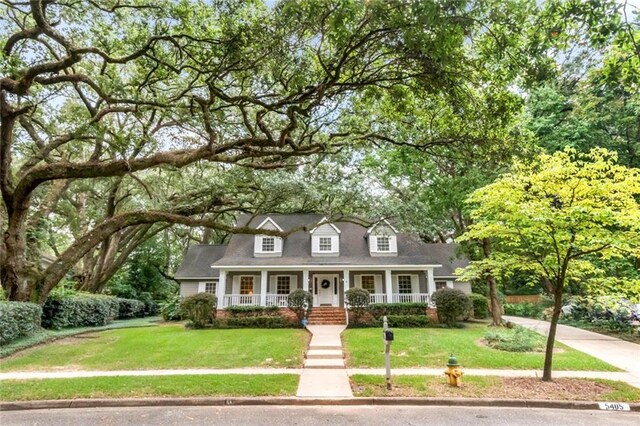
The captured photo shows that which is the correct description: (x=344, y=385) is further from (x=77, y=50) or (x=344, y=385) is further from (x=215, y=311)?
(x=215, y=311)

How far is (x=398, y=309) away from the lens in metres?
17.2

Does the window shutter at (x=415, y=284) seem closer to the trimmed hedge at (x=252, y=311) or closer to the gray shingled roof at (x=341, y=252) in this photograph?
the gray shingled roof at (x=341, y=252)

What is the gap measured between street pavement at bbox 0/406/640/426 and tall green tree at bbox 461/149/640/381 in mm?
1937

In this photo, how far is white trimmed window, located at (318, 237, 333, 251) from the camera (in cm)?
2019

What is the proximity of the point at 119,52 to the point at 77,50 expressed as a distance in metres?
1.70

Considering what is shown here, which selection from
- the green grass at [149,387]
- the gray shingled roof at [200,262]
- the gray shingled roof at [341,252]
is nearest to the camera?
the green grass at [149,387]

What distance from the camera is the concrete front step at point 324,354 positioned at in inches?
394

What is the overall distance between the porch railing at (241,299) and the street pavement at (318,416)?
1260 cm

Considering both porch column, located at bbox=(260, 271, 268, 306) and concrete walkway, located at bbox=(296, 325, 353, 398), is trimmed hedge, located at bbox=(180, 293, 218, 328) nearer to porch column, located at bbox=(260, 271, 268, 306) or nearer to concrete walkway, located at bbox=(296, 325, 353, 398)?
porch column, located at bbox=(260, 271, 268, 306)

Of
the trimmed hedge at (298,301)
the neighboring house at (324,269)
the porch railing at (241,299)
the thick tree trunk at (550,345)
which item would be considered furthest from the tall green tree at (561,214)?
the porch railing at (241,299)

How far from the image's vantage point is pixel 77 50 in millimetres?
7523

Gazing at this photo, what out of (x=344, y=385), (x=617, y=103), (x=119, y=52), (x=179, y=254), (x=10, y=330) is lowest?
(x=344, y=385)

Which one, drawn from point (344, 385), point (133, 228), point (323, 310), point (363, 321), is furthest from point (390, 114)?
point (133, 228)

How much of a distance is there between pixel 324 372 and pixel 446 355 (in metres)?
3.92
